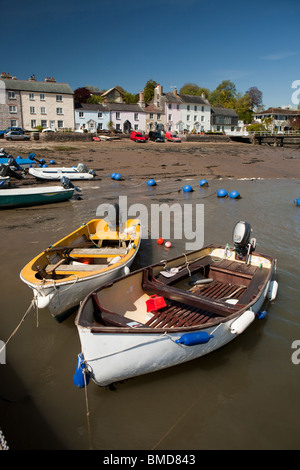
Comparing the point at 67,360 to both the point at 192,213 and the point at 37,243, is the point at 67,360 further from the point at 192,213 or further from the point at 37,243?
the point at 192,213

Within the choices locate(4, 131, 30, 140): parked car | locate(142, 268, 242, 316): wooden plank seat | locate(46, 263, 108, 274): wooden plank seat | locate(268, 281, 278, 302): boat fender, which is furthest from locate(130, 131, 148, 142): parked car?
locate(142, 268, 242, 316): wooden plank seat

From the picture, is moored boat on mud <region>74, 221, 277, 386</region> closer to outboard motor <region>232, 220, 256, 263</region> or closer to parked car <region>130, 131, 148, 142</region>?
outboard motor <region>232, 220, 256, 263</region>

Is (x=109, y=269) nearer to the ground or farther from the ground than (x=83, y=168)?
nearer to the ground

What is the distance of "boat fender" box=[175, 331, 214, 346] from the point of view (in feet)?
15.4

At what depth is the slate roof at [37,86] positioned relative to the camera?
4606 centimetres

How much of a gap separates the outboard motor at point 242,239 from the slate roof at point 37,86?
47223 millimetres

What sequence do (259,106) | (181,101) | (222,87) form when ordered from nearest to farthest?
(181,101)
(222,87)
(259,106)

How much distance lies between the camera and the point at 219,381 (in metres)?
5.14

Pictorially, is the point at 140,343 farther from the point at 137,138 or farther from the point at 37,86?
the point at 37,86

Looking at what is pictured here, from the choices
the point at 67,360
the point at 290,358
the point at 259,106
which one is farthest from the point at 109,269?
the point at 259,106

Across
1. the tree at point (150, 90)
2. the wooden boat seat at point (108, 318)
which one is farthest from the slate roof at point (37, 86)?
the wooden boat seat at point (108, 318)

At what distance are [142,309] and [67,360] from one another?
1598mm
